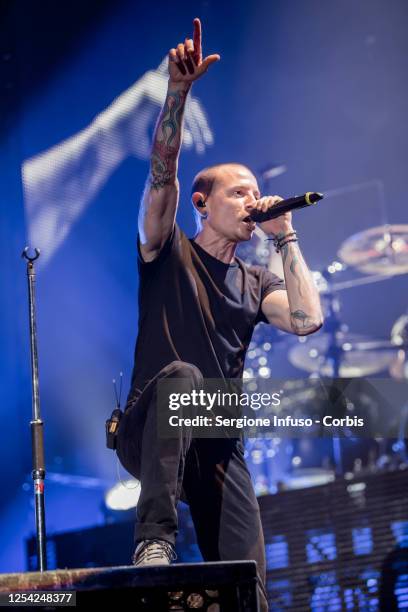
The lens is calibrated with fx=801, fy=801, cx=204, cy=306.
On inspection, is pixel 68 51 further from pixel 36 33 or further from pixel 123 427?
pixel 123 427

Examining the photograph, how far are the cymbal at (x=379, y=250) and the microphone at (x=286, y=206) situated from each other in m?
2.71

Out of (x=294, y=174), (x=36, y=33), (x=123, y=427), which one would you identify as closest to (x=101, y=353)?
(x=294, y=174)

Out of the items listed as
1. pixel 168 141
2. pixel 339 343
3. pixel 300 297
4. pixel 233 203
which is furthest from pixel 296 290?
pixel 339 343

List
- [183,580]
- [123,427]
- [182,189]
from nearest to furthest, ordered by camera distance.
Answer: [183,580]
[123,427]
[182,189]

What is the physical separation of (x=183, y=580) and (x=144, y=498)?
484 millimetres

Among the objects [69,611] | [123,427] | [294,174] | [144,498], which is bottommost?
[69,611]

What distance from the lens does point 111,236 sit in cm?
532

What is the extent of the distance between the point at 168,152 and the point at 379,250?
319 centimetres

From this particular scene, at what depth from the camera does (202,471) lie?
8.40 feet

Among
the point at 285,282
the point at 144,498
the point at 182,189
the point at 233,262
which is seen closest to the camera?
the point at 144,498

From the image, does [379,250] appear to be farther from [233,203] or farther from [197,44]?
[197,44]

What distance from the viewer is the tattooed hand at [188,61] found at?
2514 mm

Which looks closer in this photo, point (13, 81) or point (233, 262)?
point (233, 262)

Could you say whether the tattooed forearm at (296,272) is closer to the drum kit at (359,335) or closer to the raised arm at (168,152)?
the raised arm at (168,152)
